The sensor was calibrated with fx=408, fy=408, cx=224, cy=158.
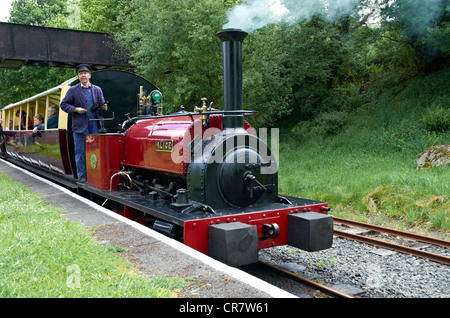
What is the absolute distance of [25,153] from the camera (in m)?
11.7

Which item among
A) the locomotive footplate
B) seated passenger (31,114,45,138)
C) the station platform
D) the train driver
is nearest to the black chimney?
the locomotive footplate

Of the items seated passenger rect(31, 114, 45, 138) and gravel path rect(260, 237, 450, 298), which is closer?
gravel path rect(260, 237, 450, 298)

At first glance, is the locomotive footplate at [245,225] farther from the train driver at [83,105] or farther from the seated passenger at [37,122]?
the seated passenger at [37,122]

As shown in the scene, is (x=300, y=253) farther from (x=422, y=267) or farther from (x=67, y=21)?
(x=67, y=21)

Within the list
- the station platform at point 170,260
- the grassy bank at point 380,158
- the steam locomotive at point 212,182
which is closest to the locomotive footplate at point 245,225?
the steam locomotive at point 212,182

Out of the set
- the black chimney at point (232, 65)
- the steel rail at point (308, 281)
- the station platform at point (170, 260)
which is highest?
the black chimney at point (232, 65)

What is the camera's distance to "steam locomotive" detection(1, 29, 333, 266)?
13.0 feet

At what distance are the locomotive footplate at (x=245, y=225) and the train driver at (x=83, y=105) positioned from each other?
7.01 feet

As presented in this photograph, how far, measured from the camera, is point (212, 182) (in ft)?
14.4

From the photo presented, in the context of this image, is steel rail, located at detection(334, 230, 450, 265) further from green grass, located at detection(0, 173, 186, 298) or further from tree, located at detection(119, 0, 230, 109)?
tree, located at detection(119, 0, 230, 109)

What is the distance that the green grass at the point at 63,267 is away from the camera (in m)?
2.76

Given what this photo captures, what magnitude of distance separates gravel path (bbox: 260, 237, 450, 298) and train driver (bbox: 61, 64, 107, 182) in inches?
134
